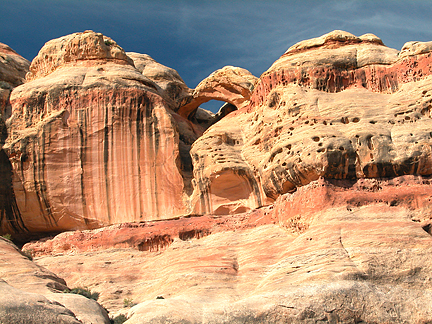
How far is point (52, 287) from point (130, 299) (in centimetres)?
354

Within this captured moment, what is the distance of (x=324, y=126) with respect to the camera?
2231 cm

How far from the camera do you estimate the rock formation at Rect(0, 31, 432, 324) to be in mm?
17188

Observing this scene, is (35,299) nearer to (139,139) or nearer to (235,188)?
(235,188)

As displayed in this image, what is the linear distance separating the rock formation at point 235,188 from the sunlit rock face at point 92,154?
0.21 ft

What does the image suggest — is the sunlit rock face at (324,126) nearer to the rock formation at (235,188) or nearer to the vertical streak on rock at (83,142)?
the rock formation at (235,188)

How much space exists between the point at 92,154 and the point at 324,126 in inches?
430

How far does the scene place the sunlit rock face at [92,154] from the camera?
87.9 feet

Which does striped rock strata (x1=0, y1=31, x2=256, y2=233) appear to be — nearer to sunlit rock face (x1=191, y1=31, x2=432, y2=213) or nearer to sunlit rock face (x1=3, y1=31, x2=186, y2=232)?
sunlit rock face (x1=3, y1=31, x2=186, y2=232)

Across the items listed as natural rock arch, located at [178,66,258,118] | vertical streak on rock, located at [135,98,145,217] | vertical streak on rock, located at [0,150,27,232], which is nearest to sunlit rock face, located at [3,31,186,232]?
vertical streak on rock, located at [135,98,145,217]

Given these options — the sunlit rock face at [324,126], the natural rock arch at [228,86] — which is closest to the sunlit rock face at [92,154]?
the sunlit rock face at [324,126]

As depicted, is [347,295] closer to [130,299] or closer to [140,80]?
[130,299]

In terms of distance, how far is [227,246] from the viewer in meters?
22.1

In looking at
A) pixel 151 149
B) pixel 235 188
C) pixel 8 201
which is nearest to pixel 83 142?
pixel 151 149

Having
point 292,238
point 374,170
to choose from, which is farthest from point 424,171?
point 292,238
